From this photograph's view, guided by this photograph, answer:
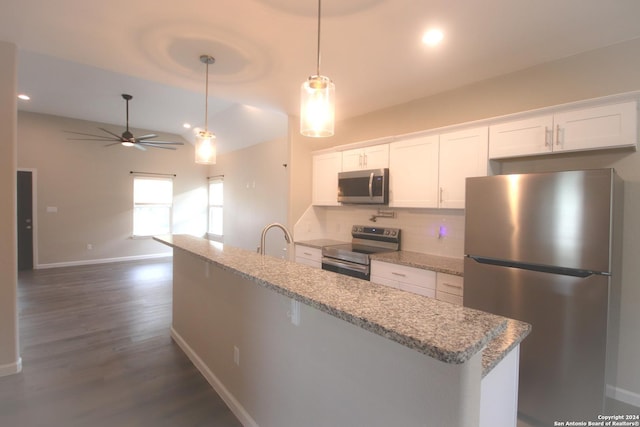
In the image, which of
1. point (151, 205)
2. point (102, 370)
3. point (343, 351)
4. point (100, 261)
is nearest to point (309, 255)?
point (102, 370)

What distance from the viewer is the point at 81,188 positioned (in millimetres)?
6480

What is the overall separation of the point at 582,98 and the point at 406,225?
1878mm

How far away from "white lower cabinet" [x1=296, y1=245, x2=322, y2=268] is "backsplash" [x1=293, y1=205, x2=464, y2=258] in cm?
27

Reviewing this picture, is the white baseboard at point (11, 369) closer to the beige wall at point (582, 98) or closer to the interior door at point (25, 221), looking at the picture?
the beige wall at point (582, 98)

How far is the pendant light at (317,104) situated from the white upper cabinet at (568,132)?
170cm

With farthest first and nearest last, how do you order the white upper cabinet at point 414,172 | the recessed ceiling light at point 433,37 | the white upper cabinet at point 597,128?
1. the white upper cabinet at point 414,172
2. the recessed ceiling light at point 433,37
3. the white upper cabinet at point 597,128

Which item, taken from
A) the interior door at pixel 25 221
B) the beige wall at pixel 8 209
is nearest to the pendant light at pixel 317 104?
the beige wall at pixel 8 209

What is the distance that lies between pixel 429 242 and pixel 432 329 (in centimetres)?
262

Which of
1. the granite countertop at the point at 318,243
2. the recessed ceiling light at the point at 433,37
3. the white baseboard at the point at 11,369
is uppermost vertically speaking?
the recessed ceiling light at the point at 433,37

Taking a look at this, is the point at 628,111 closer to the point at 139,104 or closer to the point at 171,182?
the point at 139,104

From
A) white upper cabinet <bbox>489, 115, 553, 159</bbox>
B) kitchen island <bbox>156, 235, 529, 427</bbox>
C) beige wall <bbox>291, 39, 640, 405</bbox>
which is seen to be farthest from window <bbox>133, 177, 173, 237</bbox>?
white upper cabinet <bbox>489, 115, 553, 159</bbox>

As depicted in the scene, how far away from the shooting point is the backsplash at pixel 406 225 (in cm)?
310

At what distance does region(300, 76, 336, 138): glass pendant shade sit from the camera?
5.04ft

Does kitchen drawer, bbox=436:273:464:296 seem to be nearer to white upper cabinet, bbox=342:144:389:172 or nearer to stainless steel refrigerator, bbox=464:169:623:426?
stainless steel refrigerator, bbox=464:169:623:426
